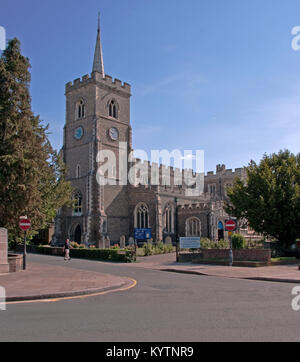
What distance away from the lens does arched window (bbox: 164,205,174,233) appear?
4109cm

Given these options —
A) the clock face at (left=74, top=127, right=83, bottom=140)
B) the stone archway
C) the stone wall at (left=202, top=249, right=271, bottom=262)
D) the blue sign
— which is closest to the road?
the stone wall at (left=202, top=249, right=271, bottom=262)

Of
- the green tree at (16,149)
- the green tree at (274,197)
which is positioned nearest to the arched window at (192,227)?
the green tree at (274,197)

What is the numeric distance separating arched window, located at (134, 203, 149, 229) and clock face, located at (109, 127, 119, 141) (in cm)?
901

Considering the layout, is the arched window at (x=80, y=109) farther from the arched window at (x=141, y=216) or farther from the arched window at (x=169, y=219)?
the arched window at (x=169, y=219)

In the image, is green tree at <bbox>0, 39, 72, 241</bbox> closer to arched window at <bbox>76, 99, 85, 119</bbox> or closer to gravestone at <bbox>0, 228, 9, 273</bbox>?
gravestone at <bbox>0, 228, 9, 273</bbox>

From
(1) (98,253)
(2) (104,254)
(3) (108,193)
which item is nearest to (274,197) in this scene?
(2) (104,254)

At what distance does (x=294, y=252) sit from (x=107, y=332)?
2049cm

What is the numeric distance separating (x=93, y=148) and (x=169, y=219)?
39.9ft

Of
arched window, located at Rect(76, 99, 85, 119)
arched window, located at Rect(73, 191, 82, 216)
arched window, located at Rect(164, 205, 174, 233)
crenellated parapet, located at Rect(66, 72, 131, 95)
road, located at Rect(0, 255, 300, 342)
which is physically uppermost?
crenellated parapet, located at Rect(66, 72, 131, 95)

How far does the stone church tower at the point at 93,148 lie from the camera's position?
39.7m

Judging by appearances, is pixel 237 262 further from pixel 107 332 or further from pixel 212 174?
pixel 212 174

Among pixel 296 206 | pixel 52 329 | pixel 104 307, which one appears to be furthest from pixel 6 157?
pixel 296 206

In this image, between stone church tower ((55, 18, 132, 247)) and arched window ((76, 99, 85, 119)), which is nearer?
stone church tower ((55, 18, 132, 247))

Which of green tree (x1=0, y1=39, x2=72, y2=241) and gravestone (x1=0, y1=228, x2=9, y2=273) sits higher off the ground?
green tree (x1=0, y1=39, x2=72, y2=241)
